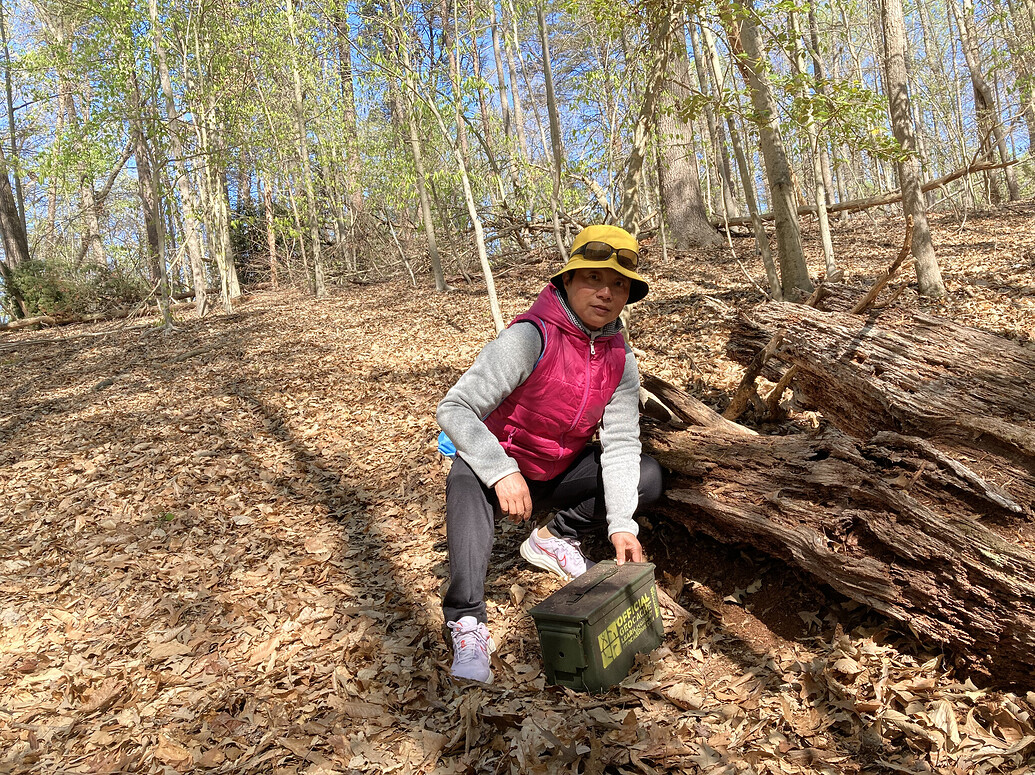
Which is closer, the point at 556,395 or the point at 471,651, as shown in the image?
the point at 471,651

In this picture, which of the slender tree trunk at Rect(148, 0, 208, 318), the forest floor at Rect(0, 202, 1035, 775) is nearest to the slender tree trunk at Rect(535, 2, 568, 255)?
the forest floor at Rect(0, 202, 1035, 775)

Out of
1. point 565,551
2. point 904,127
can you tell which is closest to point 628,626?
point 565,551

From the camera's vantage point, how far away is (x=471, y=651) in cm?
263

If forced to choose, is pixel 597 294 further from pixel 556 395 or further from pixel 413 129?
pixel 413 129

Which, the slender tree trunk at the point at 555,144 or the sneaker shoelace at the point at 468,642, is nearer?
the sneaker shoelace at the point at 468,642

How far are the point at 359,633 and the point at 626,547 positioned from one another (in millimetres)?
1389

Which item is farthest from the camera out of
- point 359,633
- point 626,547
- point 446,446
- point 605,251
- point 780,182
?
point 780,182

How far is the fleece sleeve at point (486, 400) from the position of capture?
266cm

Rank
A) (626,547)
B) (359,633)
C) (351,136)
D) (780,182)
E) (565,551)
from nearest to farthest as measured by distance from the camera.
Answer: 1. (626,547)
2. (359,633)
3. (565,551)
4. (780,182)
5. (351,136)

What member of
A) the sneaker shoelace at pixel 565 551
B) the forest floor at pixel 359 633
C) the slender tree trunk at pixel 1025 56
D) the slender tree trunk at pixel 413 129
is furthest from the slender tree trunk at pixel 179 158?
the slender tree trunk at pixel 1025 56

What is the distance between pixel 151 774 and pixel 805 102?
5460 millimetres

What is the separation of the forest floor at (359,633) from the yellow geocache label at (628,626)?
6.3 inches

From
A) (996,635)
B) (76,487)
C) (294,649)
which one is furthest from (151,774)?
(76,487)

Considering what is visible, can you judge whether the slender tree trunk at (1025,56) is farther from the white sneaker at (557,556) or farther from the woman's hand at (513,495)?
the woman's hand at (513,495)
